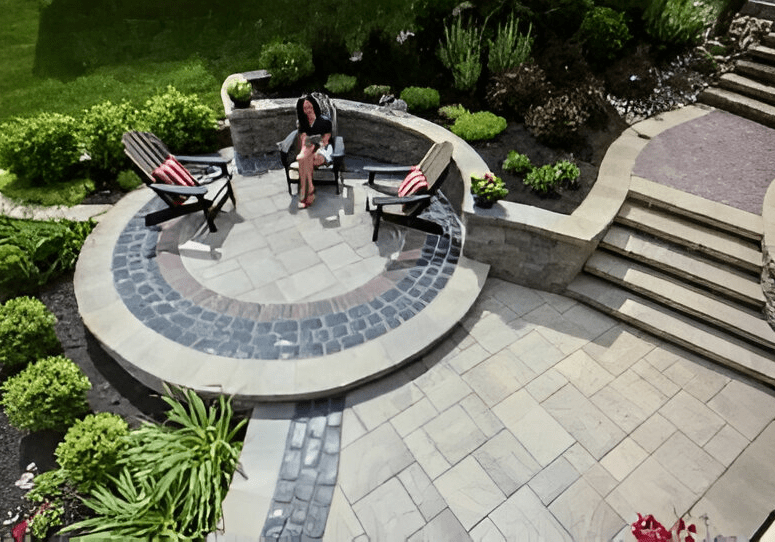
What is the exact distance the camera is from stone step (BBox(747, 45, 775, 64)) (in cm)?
938

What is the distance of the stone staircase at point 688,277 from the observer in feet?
18.1

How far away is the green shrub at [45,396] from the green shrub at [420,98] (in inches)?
266

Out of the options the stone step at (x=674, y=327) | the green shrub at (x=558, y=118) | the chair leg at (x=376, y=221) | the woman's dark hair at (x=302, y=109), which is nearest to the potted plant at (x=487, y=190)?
the chair leg at (x=376, y=221)

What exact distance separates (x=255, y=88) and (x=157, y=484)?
7636mm

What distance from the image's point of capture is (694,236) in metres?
6.21

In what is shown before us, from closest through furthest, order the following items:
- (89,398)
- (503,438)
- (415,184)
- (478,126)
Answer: (503,438) < (89,398) < (415,184) < (478,126)

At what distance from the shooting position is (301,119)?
704 centimetres

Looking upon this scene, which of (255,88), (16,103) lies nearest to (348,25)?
(255,88)

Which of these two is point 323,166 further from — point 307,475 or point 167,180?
point 307,475

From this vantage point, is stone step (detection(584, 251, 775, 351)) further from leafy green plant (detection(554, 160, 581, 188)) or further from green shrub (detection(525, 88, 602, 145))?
green shrub (detection(525, 88, 602, 145))

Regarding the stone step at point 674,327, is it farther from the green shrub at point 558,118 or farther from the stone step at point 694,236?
the green shrub at point 558,118

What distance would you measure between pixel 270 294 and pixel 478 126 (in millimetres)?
4600

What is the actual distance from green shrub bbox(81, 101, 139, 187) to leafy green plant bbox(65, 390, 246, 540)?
4999 mm

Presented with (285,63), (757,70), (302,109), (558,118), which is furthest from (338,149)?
(757,70)
